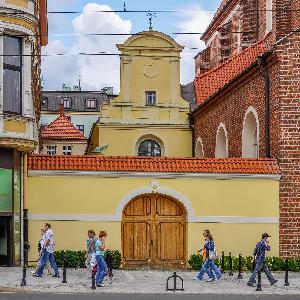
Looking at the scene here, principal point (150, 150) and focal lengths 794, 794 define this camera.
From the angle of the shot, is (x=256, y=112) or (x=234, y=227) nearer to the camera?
(x=234, y=227)

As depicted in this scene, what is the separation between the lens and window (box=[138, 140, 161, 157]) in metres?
45.4

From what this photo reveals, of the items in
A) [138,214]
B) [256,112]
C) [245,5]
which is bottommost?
[138,214]

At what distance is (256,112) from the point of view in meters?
30.3

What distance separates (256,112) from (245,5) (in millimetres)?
12499

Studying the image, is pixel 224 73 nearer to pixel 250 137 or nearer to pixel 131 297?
pixel 250 137

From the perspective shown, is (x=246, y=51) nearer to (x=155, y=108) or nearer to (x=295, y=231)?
(x=155, y=108)

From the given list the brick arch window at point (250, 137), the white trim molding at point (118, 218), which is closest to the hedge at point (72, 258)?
the white trim molding at point (118, 218)

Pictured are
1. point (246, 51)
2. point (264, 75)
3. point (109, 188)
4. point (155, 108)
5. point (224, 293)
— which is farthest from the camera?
point (155, 108)

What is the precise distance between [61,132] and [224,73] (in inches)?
829

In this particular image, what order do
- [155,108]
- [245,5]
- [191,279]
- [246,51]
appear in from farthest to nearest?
1. [155,108]
2. [245,5]
3. [246,51]
4. [191,279]

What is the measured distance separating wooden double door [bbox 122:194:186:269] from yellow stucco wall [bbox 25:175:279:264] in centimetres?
41

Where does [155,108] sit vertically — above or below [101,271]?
above

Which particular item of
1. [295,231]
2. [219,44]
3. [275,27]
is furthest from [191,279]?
[219,44]

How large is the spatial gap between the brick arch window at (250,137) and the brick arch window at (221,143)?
153 inches
